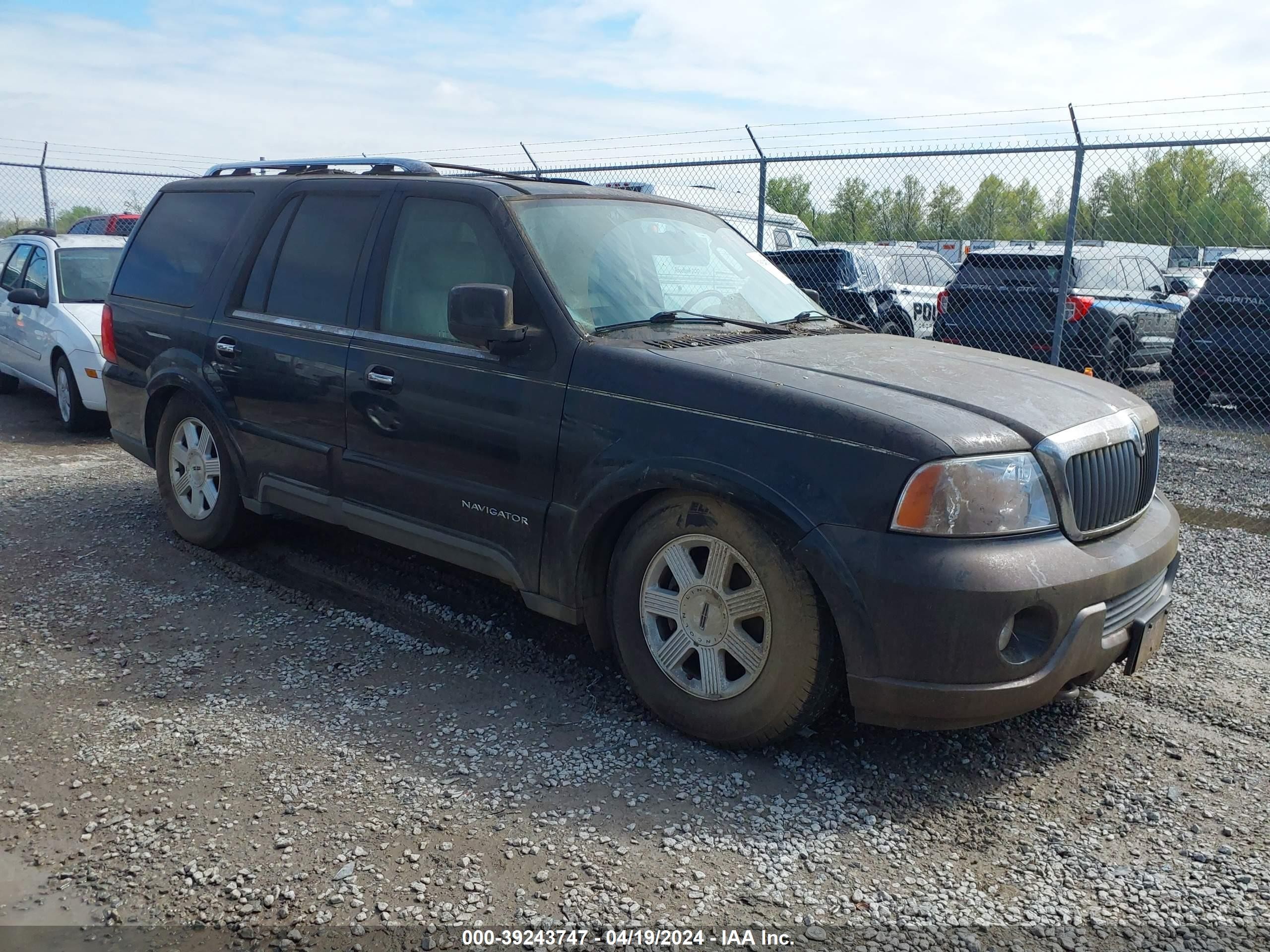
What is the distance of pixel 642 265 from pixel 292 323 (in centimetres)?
173

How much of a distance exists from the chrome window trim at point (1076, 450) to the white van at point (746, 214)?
8.90m

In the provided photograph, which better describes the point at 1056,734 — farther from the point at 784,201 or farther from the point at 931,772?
the point at 784,201

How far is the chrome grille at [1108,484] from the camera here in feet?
10.7

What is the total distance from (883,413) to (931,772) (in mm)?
1233

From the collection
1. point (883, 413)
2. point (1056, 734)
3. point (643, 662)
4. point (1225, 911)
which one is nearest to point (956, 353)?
point (883, 413)

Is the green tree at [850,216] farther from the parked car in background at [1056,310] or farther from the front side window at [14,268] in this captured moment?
the front side window at [14,268]

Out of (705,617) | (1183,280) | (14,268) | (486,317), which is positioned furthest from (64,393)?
(1183,280)

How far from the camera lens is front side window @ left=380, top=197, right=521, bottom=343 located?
4098 millimetres

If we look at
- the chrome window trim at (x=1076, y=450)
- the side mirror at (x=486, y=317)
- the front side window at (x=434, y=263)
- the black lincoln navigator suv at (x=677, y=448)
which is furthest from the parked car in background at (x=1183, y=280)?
the side mirror at (x=486, y=317)

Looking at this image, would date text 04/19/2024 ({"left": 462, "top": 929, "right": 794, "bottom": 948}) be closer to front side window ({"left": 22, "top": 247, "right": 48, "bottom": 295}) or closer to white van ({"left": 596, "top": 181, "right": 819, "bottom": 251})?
front side window ({"left": 22, "top": 247, "right": 48, "bottom": 295})

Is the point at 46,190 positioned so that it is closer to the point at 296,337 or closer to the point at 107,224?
the point at 107,224

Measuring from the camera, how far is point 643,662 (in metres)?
3.61

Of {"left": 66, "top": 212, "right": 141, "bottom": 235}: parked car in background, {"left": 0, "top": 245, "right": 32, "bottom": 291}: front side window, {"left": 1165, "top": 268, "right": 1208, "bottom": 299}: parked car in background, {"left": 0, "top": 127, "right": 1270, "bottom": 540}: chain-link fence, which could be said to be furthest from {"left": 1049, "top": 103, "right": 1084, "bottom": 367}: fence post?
{"left": 66, "top": 212, "right": 141, "bottom": 235}: parked car in background

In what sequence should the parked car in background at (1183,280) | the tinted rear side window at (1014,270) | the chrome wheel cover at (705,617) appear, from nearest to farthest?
the chrome wheel cover at (705,617), the tinted rear side window at (1014,270), the parked car in background at (1183,280)
